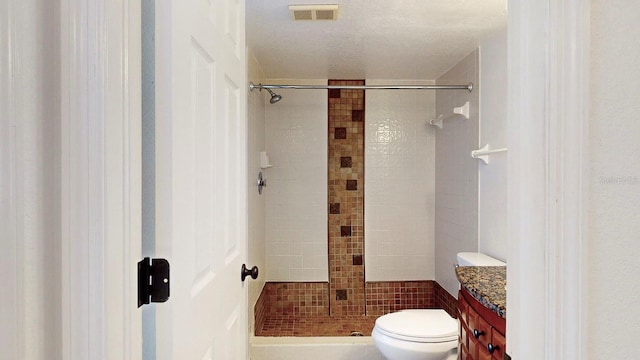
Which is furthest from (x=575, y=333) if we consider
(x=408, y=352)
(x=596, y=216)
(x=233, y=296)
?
(x=408, y=352)

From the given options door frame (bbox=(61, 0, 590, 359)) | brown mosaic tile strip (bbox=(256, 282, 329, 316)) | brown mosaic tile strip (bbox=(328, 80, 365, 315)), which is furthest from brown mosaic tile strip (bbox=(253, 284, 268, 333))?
door frame (bbox=(61, 0, 590, 359))

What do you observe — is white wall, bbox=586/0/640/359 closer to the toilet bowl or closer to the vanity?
the vanity

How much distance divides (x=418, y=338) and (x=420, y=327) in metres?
0.11

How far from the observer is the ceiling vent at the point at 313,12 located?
6.12 ft

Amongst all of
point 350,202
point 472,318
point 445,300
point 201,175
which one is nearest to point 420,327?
point 472,318

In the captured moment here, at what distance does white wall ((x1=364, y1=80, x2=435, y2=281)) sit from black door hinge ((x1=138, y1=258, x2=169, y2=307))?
2.82 m

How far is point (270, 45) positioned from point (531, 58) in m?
2.13

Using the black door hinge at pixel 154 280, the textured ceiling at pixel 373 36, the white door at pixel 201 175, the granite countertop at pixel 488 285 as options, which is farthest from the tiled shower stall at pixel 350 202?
the black door hinge at pixel 154 280

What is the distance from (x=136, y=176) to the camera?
2.17ft

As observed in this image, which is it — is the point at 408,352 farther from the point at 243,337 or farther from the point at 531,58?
the point at 531,58

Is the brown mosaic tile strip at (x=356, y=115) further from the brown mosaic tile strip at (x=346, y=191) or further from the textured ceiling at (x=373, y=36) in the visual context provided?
the textured ceiling at (x=373, y=36)

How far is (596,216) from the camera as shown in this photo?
23.2 inches

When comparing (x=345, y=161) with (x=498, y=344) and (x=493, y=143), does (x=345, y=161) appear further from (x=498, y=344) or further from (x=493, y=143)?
(x=498, y=344)

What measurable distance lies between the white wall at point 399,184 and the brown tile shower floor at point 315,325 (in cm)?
41
